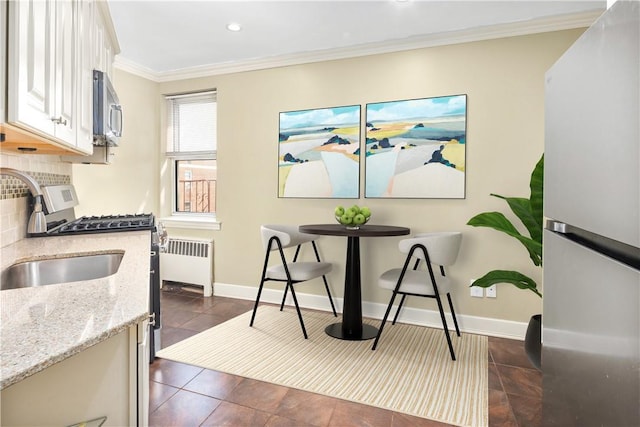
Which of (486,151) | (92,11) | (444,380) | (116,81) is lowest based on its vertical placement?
(444,380)

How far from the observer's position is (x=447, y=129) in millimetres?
3168

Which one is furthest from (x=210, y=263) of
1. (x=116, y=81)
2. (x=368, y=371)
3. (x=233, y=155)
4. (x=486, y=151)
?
(x=486, y=151)

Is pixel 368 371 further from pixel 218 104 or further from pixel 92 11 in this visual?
pixel 218 104

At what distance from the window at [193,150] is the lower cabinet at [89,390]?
3.53 m

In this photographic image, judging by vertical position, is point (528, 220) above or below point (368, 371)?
above

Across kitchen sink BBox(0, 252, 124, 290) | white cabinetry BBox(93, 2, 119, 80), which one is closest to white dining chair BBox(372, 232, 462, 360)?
kitchen sink BBox(0, 252, 124, 290)

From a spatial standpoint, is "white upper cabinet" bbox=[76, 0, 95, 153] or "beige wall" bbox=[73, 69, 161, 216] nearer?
"white upper cabinet" bbox=[76, 0, 95, 153]

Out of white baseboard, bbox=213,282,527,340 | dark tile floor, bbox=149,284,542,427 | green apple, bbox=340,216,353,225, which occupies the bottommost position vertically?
dark tile floor, bbox=149,284,542,427

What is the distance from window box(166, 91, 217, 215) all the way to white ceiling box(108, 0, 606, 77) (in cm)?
65

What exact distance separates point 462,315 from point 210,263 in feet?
8.51

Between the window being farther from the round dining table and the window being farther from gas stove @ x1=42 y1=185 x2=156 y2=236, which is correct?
the round dining table

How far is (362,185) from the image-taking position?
348 cm

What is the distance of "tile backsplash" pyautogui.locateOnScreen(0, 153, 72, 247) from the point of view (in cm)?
184

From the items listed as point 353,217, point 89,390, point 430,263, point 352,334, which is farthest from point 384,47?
point 89,390
